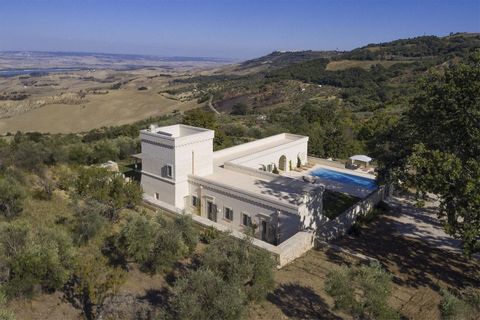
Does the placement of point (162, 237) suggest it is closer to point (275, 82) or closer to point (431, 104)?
point (431, 104)

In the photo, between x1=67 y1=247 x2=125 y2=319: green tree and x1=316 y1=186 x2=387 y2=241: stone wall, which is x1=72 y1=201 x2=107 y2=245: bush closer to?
x1=67 y1=247 x2=125 y2=319: green tree

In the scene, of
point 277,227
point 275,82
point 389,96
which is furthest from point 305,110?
point 275,82

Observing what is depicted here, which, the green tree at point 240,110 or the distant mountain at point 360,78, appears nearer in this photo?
the green tree at point 240,110

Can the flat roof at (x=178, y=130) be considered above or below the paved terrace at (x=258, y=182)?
above

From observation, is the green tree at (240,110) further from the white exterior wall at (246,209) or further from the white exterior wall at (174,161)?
the white exterior wall at (246,209)

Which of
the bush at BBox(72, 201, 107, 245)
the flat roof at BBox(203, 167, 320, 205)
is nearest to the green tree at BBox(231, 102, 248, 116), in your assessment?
the flat roof at BBox(203, 167, 320, 205)

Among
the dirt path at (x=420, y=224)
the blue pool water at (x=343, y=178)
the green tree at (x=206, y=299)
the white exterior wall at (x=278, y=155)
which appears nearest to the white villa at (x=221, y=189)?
the white exterior wall at (x=278, y=155)

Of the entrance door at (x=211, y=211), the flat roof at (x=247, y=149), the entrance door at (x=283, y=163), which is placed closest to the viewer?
the entrance door at (x=211, y=211)

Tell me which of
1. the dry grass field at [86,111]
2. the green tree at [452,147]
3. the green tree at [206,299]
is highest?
the green tree at [452,147]
